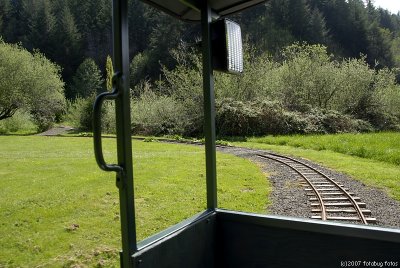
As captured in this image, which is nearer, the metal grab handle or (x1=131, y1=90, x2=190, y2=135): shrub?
the metal grab handle

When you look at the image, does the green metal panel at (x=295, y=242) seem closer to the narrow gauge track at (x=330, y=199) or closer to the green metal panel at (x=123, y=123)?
the green metal panel at (x=123, y=123)

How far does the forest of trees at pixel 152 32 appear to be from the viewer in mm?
46375

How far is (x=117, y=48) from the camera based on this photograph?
1.44 m

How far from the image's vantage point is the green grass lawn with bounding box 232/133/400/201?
874cm

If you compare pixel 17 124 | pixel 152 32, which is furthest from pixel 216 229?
pixel 152 32

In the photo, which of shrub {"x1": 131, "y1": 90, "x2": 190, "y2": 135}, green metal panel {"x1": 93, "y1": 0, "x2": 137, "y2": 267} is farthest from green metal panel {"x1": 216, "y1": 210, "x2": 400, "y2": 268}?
shrub {"x1": 131, "y1": 90, "x2": 190, "y2": 135}

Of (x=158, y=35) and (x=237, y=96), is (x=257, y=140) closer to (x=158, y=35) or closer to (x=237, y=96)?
(x=237, y=96)

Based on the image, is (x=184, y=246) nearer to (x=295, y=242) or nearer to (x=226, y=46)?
(x=295, y=242)

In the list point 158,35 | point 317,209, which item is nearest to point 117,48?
point 317,209

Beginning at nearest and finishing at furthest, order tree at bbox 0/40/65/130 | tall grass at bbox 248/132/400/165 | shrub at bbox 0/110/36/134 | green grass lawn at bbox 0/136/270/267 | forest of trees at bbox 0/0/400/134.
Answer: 1. green grass lawn at bbox 0/136/270/267
2. tall grass at bbox 248/132/400/165
3. shrub at bbox 0/110/36/134
4. tree at bbox 0/40/65/130
5. forest of trees at bbox 0/0/400/134

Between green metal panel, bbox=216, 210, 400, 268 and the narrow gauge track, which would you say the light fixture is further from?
the narrow gauge track

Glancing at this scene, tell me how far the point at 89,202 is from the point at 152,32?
Answer: 146ft

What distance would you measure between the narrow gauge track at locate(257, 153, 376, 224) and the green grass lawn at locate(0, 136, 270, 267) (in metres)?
1.02

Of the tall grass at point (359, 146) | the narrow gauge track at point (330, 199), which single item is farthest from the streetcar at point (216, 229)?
the tall grass at point (359, 146)
